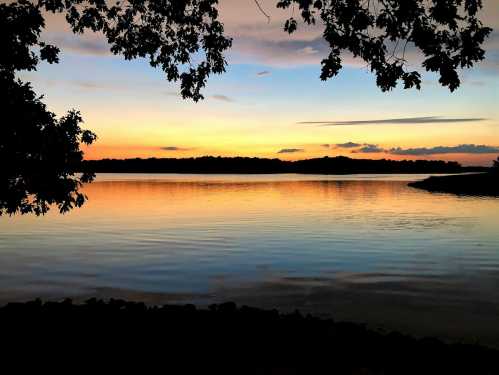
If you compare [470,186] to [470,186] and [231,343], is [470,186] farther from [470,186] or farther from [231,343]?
[231,343]

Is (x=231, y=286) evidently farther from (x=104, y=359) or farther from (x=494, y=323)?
(x=104, y=359)

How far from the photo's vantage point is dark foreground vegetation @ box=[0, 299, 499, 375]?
34.5 ft

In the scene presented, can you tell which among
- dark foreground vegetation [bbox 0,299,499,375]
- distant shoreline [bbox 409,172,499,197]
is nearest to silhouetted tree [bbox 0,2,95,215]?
dark foreground vegetation [bbox 0,299,499,375]

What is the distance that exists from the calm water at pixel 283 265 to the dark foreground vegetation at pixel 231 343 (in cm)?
450

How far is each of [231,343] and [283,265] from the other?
16.4 meters

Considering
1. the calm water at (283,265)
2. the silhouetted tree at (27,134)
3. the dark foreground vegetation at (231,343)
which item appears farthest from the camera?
the calm water at (283,265)

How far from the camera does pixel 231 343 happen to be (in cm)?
1167

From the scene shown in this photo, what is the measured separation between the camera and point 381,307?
60.6 feet

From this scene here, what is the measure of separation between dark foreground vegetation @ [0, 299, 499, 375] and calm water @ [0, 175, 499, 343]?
450cm

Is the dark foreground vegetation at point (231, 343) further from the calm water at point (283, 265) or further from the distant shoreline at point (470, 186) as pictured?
the distant shoreline at point (470, 186)

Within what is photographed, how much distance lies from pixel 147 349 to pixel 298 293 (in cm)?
1061

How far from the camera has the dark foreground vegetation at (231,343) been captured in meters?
10.5

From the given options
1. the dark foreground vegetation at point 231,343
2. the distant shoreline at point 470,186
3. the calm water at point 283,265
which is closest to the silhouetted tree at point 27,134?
the dark foreground vegetation at point 231,343

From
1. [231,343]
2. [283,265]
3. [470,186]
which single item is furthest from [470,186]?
[231,343]
